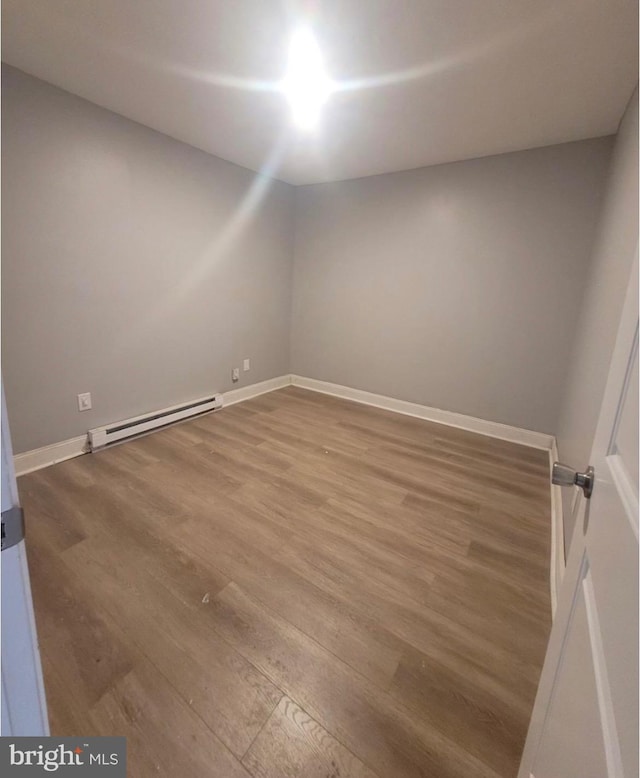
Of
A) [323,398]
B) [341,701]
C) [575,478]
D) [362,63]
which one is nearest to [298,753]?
[341,701]

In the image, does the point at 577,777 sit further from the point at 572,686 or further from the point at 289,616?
the point at 289,616

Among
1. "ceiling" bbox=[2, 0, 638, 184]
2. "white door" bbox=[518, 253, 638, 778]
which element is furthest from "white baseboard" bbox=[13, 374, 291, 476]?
"white door" bbox=[518, 253, 638, 778]

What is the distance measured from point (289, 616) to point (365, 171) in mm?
3539

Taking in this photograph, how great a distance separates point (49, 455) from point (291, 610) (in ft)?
Answer: 6.58

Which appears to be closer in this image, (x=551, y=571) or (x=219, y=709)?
(x=219, y=709)

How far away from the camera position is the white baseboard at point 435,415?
2928 millimetres

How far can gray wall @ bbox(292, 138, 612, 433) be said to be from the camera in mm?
2596

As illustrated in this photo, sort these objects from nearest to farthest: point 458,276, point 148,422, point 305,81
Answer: point 305,81
point 148,422
point 458,276

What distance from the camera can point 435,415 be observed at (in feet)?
11.1

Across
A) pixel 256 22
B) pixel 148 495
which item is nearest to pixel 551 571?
pixel 148 495

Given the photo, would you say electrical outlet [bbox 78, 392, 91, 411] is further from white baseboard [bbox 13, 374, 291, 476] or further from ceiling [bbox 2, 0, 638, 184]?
ceiling [bbox 2, 0, 638, 184]

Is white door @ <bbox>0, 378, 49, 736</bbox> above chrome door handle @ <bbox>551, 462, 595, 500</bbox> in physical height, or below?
below

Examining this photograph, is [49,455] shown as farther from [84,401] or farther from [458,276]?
[458,276]

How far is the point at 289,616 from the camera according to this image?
1.33m
